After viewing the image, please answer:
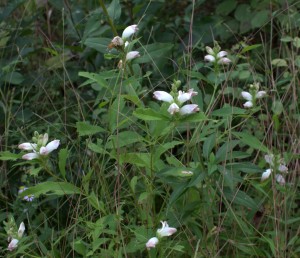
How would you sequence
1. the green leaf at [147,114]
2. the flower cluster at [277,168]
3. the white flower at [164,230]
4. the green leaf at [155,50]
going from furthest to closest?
1. the green leaf at [155,50]
2. the flower cluster at [277,168]
3. the white flower at [164,230]
4. the green leaf at [147,114]

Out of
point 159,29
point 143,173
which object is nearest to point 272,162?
point 143,173

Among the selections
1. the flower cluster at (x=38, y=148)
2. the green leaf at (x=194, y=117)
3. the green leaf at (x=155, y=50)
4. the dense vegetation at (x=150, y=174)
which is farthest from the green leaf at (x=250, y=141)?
the flower cluster at (x=38, y=148)

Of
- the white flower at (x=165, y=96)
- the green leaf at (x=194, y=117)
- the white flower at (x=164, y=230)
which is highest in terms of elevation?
the white flower at (x=165, y=96)

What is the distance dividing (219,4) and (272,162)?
154 cm

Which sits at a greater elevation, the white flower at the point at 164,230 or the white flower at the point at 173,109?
the white flower at the point at 173,109

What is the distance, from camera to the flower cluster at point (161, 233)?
1.93 meters

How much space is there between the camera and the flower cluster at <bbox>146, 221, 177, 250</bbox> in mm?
1930

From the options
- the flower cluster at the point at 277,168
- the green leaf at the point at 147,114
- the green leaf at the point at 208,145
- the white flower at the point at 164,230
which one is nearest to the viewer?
the green leaf at the point at 147,114

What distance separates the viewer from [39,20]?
3793 mm

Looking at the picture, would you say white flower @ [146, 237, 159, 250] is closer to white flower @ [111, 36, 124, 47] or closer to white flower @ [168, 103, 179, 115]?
white flower @ [168, 103, 179, 115]

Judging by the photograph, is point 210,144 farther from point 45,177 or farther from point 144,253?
point 45,177

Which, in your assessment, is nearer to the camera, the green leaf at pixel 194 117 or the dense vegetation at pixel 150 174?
the green leaf at pixel 194 117

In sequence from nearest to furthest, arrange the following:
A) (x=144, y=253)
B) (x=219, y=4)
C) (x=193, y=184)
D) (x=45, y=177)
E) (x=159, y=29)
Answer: (x=193, y=184), (x=144, y=253), (x=45, y=177), (x=159, y=29), (x=219, y=4)

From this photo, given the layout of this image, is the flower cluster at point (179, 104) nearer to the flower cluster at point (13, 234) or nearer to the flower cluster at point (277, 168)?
the flower cluster at point (277, 168)
